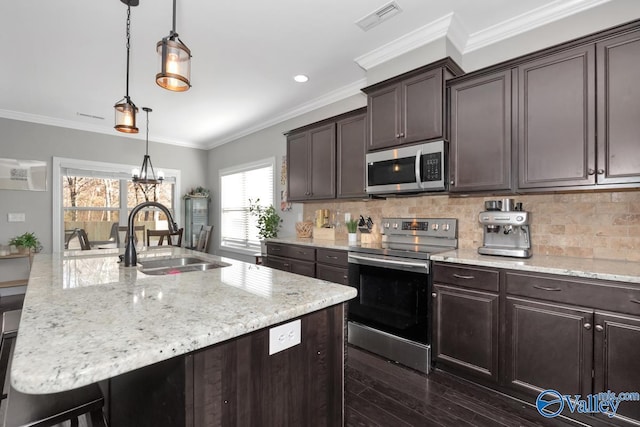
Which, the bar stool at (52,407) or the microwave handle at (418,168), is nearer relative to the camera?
the bar stool at (52,407)

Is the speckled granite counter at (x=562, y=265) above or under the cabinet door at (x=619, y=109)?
under

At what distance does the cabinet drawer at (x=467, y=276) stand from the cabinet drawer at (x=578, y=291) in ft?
0.29

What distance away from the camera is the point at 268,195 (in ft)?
16.4

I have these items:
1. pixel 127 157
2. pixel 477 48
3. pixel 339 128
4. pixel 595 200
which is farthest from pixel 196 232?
pixel 595 200

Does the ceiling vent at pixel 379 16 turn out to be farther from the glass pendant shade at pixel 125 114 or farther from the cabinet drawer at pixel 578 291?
the cabinet drawer at pixel 578 291

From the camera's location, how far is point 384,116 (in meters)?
2.89

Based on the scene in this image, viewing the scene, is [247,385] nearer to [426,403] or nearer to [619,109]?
[426,403]

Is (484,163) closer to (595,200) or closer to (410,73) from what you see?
(595,200)

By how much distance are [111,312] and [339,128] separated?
2.94 meters

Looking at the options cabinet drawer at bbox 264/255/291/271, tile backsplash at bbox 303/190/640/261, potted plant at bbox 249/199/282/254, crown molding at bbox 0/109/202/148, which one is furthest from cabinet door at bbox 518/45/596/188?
crown molding at bbox 0/109/202/148

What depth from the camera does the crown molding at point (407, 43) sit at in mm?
2463

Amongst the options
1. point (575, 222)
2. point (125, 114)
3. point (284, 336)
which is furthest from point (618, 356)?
point (125, 114)

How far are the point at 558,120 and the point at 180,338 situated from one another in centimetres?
252

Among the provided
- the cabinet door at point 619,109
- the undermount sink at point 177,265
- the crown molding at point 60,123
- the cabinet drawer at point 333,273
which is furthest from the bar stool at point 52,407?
the crown molding at point 60,123
